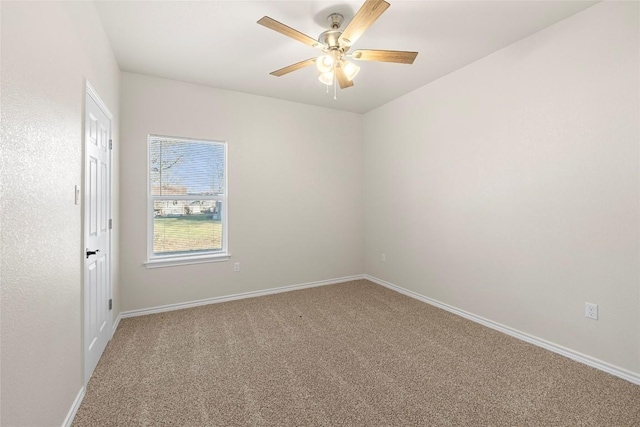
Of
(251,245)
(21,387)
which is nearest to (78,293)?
(21,387)

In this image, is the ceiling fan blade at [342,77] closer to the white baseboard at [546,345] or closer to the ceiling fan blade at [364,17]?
the ceiling fan blade at [364,17]

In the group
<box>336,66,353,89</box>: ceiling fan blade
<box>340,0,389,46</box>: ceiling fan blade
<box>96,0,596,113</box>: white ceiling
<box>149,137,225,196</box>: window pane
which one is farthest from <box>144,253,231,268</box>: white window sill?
<box>340,0,389,46</box>: ceiling fan blade

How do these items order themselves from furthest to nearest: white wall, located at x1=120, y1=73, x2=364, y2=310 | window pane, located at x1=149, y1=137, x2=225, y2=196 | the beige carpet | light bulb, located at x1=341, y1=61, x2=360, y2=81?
window pane, located at x1=149, y1=137, x2=225, y2=196
white wall, located at x1=120, y1=73, x2=364, y2=310
light bulb, located at x1=341, y1=61, x2=360, y2=81
the beige carpet

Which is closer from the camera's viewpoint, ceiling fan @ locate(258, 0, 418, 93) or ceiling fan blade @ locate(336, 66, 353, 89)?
ceiling fan @ locate(258, 0, 418, 93)

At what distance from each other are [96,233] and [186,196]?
1.42m

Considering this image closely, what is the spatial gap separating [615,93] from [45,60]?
361 cm

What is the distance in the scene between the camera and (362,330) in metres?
2.96

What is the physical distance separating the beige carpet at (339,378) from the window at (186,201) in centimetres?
85

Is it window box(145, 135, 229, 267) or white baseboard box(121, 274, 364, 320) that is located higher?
window box(145, 135, 229, 267)

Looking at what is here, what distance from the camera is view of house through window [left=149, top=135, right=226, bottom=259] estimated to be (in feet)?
11.6

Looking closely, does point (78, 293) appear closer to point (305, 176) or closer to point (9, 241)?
point (9, 241)

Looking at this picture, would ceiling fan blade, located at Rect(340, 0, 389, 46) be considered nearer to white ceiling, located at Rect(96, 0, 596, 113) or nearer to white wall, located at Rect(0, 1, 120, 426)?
white ceiling, located at Rect(96, 0, 596, 113)

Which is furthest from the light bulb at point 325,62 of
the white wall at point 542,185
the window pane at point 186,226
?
the window pane at point 186,226

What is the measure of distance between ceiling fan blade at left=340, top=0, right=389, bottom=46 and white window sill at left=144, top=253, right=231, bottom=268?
9.47ft
